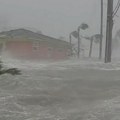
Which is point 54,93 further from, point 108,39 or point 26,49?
point 26,49

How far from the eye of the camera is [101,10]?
56.9 m

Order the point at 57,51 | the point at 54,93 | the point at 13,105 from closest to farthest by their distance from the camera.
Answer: the point at 13,105 → the point at 54,93 → the point at 57,51

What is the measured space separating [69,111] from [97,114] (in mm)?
634

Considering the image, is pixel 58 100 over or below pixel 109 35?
below

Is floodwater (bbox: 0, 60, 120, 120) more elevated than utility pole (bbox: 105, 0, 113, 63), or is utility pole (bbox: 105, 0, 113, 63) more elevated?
utility pole (bbox: 105, 0, 113, 63)

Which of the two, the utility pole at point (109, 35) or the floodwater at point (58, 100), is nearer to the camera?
the floodwater at point (58, 100)

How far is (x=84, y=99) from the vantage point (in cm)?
1091

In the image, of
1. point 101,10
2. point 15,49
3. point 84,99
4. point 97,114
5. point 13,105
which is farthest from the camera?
point 101,10

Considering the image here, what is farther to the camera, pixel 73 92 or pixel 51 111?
pixel 73 92

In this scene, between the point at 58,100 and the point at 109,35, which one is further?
the point at 109,35

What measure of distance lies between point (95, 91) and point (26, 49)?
34953 millimetres

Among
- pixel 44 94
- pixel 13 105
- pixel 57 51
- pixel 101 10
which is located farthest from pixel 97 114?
pixel 101 10

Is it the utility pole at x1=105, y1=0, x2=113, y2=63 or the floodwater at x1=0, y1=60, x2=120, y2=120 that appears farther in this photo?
the utility pole at x1=105, y1=0, x2=113, y2=63

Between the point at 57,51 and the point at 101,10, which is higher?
the point at 101,10
